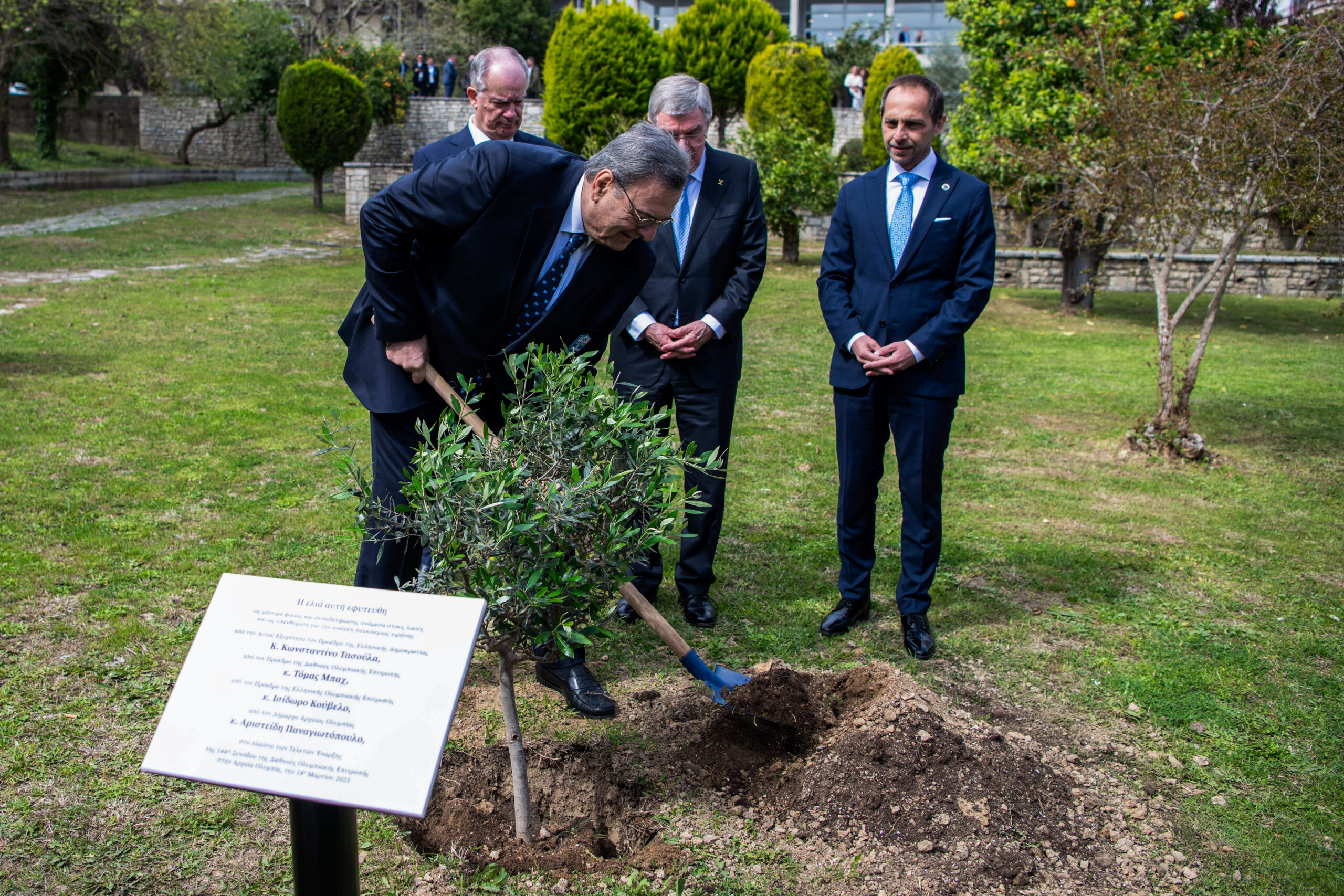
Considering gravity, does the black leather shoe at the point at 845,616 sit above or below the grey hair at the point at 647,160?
below

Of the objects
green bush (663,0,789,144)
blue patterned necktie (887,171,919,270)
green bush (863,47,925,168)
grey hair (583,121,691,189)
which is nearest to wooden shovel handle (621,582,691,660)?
grey hair (583,121,691,189)

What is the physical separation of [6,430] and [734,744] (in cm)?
538

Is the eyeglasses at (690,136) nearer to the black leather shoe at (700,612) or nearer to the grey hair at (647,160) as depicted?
the grey hair at (647,160)

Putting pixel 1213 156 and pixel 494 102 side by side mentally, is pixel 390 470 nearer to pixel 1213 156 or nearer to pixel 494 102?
pixel 494 102

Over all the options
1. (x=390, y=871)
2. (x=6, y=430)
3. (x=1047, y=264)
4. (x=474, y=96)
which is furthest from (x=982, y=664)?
(x=1047, y=264)

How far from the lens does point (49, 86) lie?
23688mm

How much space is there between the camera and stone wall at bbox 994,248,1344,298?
1670 centimetres

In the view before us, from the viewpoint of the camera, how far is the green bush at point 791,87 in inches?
855

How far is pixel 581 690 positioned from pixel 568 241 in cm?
156

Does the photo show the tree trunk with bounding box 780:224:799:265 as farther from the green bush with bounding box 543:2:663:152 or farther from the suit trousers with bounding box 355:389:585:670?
the suit trousers with bounding box 355:389:585:670

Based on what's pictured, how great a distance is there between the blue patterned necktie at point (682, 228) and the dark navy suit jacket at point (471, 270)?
0.99 m

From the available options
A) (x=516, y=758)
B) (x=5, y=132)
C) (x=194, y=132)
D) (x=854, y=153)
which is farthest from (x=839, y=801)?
(x=194, y=132)

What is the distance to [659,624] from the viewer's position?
2967 millimetres

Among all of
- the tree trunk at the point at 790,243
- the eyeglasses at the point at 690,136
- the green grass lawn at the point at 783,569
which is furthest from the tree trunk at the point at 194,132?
the eyeglasses at the point at 690,136
